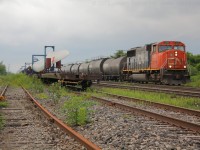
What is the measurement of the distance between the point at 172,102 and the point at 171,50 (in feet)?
40.1

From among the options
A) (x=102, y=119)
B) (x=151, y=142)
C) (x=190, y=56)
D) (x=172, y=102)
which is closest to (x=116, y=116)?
(x=102, y=119)

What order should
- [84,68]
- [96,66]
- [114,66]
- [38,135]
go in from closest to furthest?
[38,135]
[114,66]
[96,66]
[84,68]

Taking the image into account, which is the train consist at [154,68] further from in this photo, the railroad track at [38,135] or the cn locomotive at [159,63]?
the railroad track at [38,135]

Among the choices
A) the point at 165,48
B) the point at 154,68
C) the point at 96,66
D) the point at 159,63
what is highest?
the point at 165,48

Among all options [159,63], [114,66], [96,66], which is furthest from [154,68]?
[96,66]

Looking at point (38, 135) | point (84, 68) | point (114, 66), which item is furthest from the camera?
point (84, 68)

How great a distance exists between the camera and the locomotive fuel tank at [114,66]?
36456 mm

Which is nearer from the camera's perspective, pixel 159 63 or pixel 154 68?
pixel 159 63

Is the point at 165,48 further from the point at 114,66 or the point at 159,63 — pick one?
the point at 114,66

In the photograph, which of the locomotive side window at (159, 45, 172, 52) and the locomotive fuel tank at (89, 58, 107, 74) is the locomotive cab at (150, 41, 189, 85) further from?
the locomotive fuel tank at (89, 58, 107, 74)

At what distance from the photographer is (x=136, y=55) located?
31.2 meters

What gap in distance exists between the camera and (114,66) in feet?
123

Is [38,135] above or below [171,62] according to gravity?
below

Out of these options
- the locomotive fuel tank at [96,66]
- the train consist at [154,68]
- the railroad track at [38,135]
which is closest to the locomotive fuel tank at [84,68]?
the locomotive fuel tank at [96,66]
